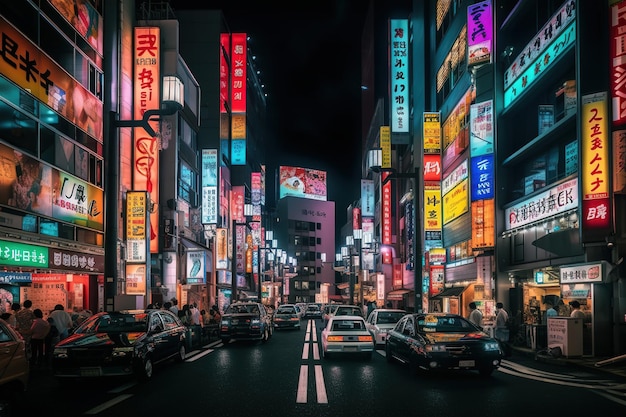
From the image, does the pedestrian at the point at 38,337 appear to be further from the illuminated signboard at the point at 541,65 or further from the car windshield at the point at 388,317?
the illuminated signboard at the point at 541,65

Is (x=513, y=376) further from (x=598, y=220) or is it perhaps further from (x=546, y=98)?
(x=546, y=98)

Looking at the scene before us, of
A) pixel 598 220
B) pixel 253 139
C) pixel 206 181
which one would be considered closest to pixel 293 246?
pixel 253 139

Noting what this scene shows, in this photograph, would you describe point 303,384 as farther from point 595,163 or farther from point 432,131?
point 432,131

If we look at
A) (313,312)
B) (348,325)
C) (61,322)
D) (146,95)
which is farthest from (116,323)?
(313,312)

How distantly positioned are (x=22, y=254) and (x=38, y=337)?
4.21m

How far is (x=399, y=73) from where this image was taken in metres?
46.6

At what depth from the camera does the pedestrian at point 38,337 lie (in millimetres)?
16109

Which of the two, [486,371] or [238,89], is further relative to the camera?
[238,89]

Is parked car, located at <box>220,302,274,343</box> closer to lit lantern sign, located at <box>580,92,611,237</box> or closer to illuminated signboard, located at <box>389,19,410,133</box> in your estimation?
lit lantern sign, located at <box>580,92,611,237</box>

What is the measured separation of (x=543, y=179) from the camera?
25.2 m

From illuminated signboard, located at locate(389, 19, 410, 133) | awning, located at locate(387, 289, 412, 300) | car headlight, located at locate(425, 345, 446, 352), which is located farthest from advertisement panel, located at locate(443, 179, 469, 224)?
car headlight, located at locate(425, 345, 446, 352)

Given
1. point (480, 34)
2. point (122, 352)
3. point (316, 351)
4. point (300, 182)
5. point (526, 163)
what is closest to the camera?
point (122, 352)

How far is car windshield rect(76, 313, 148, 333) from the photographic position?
1437 cm

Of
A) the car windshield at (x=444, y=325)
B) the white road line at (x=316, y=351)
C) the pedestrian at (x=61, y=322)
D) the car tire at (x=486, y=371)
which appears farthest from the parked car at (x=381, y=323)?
the pedestrian at (x=61, y=322)
